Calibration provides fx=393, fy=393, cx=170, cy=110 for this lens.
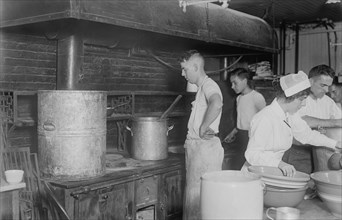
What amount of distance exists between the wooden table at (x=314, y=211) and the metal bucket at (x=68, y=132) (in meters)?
1.82

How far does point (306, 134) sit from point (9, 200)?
95.9 inches

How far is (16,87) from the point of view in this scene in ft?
12.9

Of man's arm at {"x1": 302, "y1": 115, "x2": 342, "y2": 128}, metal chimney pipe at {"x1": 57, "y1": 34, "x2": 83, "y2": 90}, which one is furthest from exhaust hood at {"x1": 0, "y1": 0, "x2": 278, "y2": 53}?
man's arm at {"x1": 302, "y1": 115, "x2": 342, "y2": 128}

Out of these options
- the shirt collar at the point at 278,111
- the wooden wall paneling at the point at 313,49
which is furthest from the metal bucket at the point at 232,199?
the wooden wall paneling at the point at 313,49

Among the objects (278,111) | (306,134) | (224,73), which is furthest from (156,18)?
(224,73)

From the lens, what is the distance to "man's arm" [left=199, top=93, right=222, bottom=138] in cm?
365

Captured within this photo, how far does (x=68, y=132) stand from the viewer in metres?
3.35

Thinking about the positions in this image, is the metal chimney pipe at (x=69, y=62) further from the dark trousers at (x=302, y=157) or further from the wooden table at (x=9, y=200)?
the dark trousers at (x=302, y=157)

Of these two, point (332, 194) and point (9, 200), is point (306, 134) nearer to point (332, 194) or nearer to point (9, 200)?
point (332, 194)

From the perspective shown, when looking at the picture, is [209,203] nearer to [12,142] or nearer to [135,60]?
[12,142]

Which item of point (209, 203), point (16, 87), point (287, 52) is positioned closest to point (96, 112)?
point (16, 87)

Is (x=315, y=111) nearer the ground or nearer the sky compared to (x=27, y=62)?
nearer the ground

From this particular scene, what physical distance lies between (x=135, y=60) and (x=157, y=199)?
6.18 ft

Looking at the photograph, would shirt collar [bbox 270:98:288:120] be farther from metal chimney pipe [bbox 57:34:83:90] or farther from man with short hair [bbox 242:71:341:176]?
metal chimney pipe [bbox 57:34:83:90]
